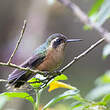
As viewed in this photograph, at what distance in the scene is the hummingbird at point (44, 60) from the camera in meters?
2.92

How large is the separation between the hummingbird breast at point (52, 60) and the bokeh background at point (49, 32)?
384 cm

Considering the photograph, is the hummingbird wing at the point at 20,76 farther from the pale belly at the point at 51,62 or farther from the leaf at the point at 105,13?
the leaf at the point at 105,13

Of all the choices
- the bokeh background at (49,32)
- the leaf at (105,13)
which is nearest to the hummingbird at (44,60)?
the leaf at (105,13)

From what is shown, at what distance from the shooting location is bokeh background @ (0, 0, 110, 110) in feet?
26.1

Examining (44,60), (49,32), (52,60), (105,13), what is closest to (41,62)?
(44,60)

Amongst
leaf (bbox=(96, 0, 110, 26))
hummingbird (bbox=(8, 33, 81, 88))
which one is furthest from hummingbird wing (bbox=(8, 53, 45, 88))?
leaf (bbox=(96, 0, 110, 26))

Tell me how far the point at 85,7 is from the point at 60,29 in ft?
3.99

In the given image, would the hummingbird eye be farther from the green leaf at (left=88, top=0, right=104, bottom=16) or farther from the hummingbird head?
the green leaf at (left=88, top=0, right=104, bottom=16)

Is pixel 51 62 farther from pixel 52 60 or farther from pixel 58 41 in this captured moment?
pixel 58 41

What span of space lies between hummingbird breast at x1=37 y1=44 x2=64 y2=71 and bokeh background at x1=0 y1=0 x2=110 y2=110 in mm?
3838

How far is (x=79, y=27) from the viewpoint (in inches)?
387

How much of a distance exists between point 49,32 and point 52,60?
6.08 m

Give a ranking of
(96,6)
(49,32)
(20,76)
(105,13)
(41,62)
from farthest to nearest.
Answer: (49,32)
(96,6)
(41,62)
(105,13)
(20,76)

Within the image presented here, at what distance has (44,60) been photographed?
322 cm
